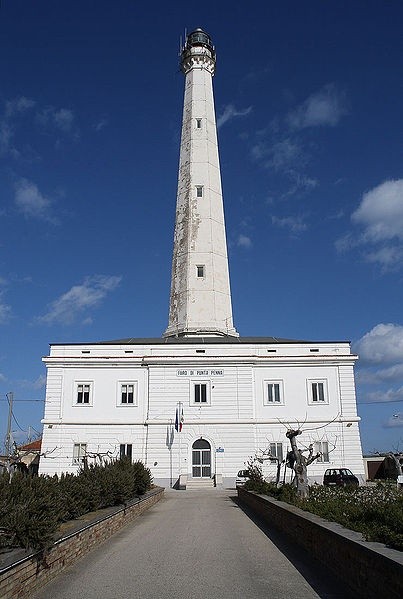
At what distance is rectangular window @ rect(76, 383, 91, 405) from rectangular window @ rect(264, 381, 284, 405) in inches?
453

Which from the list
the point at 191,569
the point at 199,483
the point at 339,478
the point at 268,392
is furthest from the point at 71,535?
the point at 268,392

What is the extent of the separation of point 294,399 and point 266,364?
2897 mm

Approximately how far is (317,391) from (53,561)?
31.0m

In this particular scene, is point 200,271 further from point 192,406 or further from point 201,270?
point 192,406

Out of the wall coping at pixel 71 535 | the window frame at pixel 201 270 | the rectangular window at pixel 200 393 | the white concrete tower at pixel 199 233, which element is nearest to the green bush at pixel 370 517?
the wall coping at pixel 71 535

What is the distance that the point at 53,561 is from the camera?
9.55 m

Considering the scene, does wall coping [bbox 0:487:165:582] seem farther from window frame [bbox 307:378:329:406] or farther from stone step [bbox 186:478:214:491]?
window frame [bbox 307:378:329:406]

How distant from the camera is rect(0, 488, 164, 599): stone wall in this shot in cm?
767

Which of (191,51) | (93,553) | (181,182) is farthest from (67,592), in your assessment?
(191,51)

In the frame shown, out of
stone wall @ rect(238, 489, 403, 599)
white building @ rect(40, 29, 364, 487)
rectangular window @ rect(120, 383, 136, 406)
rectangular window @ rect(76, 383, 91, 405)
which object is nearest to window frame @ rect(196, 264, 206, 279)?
white building @ rect(40, 29, 364, 487)

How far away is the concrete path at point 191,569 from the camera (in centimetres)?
865

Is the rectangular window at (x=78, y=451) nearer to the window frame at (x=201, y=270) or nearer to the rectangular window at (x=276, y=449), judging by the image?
the rectangular window at (x=276, y=449)

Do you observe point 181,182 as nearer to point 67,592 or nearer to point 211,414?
point 211,414

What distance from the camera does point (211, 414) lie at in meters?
38.0
